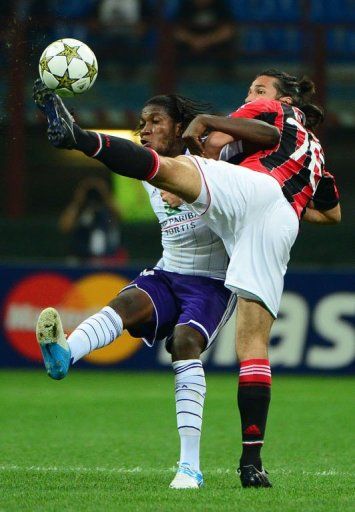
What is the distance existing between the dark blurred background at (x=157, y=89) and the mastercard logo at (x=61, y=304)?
101cm

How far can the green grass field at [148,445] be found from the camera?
5.17 meters

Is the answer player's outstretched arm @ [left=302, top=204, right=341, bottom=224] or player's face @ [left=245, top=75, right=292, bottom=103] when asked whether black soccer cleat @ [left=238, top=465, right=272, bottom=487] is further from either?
player's face @ [left=245, top=75, right=292, bottom=103]

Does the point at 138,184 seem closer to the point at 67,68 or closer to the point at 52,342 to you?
the point at 67,68

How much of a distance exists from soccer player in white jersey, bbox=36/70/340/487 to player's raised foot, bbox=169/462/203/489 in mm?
231

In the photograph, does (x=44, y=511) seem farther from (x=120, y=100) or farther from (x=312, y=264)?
(x=120, y=100)

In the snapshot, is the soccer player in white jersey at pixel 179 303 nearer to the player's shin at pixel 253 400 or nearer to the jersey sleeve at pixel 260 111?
the player's shin at pixel 253 400

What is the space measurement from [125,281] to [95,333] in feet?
21.2

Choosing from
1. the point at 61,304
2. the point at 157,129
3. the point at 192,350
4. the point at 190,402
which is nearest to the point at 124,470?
the point at 190,402

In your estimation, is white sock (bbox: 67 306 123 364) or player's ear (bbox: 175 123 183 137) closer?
white sock (bbox: 67 306 123 364)

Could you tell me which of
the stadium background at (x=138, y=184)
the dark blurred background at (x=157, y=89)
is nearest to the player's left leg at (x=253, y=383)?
the stadium background at (x=138, y=184)

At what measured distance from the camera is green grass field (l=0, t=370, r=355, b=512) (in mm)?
5172

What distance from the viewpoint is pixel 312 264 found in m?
13.3

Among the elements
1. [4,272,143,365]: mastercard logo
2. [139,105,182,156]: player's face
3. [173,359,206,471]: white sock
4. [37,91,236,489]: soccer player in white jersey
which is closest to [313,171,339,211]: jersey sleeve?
[37,91,236,489]: soccer player in white jersey

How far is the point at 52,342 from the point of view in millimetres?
5422
